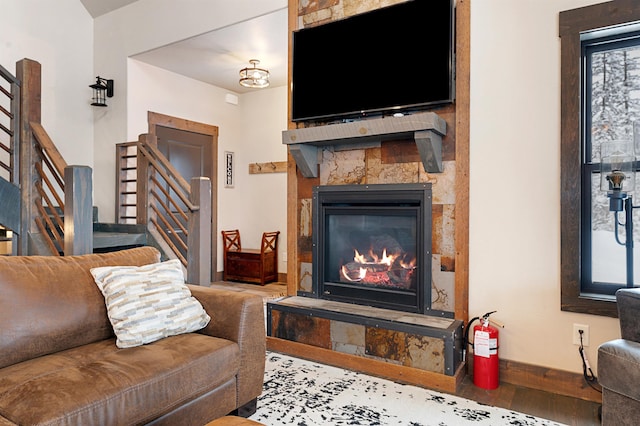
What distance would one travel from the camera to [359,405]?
7.41ft

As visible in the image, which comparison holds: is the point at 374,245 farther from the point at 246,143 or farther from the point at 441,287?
the point at 246,143

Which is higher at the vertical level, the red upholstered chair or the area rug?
the red upholstered chair

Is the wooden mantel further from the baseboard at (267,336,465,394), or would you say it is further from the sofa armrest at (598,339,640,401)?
the sofa armrest at (598,339,640,401)

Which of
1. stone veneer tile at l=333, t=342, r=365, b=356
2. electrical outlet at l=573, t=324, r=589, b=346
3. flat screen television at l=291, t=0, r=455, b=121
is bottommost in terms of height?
stone veneer tile at l=333, t=342, r=365, b=356

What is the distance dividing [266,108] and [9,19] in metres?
3.04

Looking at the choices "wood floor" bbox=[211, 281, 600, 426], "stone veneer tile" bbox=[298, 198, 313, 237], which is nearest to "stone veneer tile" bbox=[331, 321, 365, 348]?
"wood floor" bbox=[211, 281, 600, 426]

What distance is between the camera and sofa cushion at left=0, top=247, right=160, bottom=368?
5.50ft

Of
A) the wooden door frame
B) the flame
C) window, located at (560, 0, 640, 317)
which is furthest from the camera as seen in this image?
the wooden door frame

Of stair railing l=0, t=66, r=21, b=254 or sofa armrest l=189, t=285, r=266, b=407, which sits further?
stair railing l=0, t=66, r=21, b=254

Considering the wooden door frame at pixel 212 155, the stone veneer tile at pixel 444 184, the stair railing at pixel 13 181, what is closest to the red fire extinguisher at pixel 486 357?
the stone veneer tile at pixel 444 184

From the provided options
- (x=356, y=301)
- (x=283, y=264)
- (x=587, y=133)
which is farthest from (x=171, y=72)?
(x=587, y=133)

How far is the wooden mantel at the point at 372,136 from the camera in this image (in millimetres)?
2639

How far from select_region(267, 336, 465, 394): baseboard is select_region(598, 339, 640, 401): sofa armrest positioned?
91cm

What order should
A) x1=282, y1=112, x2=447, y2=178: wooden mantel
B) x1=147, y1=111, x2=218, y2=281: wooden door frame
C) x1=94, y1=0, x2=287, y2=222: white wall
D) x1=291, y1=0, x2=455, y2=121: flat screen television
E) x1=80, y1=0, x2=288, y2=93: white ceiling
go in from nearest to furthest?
x1=282, y1=112, x2=447, y2=178: wooden mantel → x1=291, y1=0, x2=455, y2=121: flat screen television → x1=80, y1=0, x2=288, y2=93: white ceiling → x1=94, y1=0, x2=287, y2=222: white wall → x1=147, y1=111, x2=218, y2=281: wooden door frame
